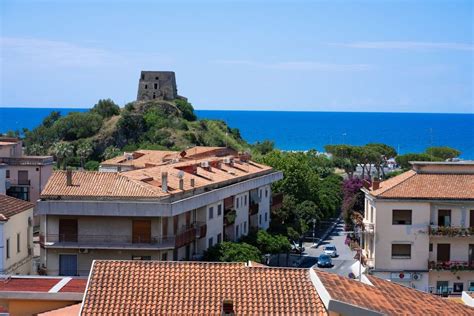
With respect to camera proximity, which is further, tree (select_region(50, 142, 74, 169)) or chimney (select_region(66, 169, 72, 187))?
tree (select_region(50, 142, 74, 169))

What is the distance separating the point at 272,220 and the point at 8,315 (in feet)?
162

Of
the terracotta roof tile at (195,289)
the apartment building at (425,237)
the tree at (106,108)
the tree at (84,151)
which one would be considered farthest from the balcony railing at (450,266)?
the tree at (106,108)

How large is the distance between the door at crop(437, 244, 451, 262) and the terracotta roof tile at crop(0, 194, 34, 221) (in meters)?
20.8

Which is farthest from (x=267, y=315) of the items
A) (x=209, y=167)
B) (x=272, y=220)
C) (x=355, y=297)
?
(x=272, y=220)

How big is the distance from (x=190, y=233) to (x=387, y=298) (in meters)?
28.6

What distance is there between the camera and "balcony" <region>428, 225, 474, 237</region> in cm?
4759

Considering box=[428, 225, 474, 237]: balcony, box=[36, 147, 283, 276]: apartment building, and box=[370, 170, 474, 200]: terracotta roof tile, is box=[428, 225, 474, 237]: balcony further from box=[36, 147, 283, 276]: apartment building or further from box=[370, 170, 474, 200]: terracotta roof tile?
box=[36, 147, 283, 276]: apartment building

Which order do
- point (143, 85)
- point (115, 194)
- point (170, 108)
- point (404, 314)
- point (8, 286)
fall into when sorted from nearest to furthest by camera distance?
point (404, 314) < point (8, 286) < point (115, 194) < point (170, 108) < point (143, 85)

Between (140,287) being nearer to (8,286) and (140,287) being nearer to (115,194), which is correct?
(8,286)

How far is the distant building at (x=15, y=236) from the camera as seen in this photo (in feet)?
125

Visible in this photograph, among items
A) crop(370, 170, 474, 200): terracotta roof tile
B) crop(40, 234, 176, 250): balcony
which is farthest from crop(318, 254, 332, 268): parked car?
crop(40, 234, 176, 250): balcony

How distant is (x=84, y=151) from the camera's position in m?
111

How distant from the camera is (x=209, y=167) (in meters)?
60.0

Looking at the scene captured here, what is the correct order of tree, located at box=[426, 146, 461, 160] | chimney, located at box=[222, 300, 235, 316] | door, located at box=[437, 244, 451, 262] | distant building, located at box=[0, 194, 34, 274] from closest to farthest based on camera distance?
chimney, located at box=[222, 300, 235, 316], distant building, located at box=[0, 194, 34, 274], door, located at box=[437, 244, 451, 262], tree, located at box=[426, 146, 461, 160]
